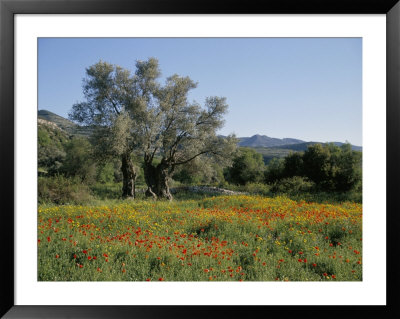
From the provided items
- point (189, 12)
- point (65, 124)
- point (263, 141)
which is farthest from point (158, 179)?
point (189, 12)

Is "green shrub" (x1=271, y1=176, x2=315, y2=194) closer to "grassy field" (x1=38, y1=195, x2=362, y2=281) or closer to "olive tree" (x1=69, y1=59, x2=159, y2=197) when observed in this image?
"grassy field" (x1=38, y1=195, x2=362, y2=281)

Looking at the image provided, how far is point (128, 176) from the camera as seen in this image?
23.5ft

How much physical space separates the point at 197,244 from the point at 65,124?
420cm

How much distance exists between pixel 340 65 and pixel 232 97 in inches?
83.5

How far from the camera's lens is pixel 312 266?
4133 millimetres

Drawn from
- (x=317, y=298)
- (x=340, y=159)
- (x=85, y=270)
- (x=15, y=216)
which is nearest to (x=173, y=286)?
(x=85, y=270)

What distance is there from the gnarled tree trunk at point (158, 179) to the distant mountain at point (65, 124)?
184cm

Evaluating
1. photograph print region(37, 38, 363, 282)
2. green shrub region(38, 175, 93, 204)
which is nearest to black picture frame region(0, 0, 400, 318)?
photograph print region(37, 38, 363, 282)

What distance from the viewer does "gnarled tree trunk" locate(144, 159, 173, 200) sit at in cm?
716

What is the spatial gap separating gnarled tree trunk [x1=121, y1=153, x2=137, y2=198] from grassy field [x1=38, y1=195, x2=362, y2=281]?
105 cm

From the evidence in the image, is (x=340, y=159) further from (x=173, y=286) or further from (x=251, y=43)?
(x=173, y=286)

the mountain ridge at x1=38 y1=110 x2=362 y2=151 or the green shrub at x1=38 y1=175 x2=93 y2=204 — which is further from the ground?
the mountain ridge at x1=38 y1=110 x2=362 y2=151

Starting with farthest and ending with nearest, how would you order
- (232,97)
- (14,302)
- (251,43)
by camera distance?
1. (232,97)
2. (251,43)
3. (14,302)

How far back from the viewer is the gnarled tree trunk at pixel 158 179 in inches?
282
